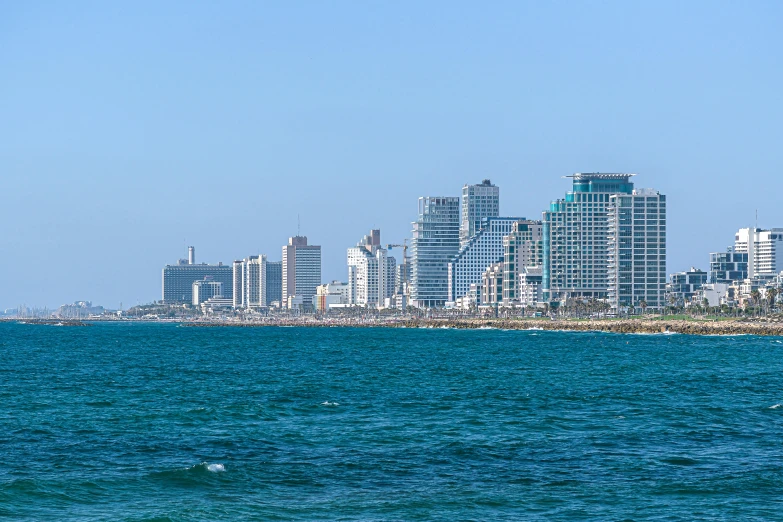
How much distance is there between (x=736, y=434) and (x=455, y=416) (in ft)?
42.4

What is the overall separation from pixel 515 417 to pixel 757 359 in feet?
178

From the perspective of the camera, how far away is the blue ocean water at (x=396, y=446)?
32.6 metres

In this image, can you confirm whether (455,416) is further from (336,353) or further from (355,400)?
(336,353)

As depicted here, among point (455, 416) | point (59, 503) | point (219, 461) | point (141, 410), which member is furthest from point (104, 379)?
point (59, 503)

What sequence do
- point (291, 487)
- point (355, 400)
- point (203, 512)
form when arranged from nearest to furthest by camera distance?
point (203, 512)
point (291, 487)
point (355, 400)

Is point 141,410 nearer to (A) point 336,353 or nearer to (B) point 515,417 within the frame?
(B) point 515,417

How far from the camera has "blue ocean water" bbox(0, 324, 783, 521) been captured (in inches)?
1284

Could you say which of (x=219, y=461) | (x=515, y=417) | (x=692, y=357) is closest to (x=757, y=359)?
(x=692, y=357)

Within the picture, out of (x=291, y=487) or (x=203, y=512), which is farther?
(x=291, y=487)

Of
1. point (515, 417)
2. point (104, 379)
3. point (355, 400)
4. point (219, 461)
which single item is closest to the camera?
point (219, 461)

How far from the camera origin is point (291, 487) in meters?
34.8

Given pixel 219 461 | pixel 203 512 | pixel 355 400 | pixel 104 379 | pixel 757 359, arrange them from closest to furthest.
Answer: pixel 203 512
pixel 219 461
pixel 355 400
pixel 104 379
pixel 757 359

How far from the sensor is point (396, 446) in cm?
4291

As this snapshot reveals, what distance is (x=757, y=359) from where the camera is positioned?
99.4 metres
